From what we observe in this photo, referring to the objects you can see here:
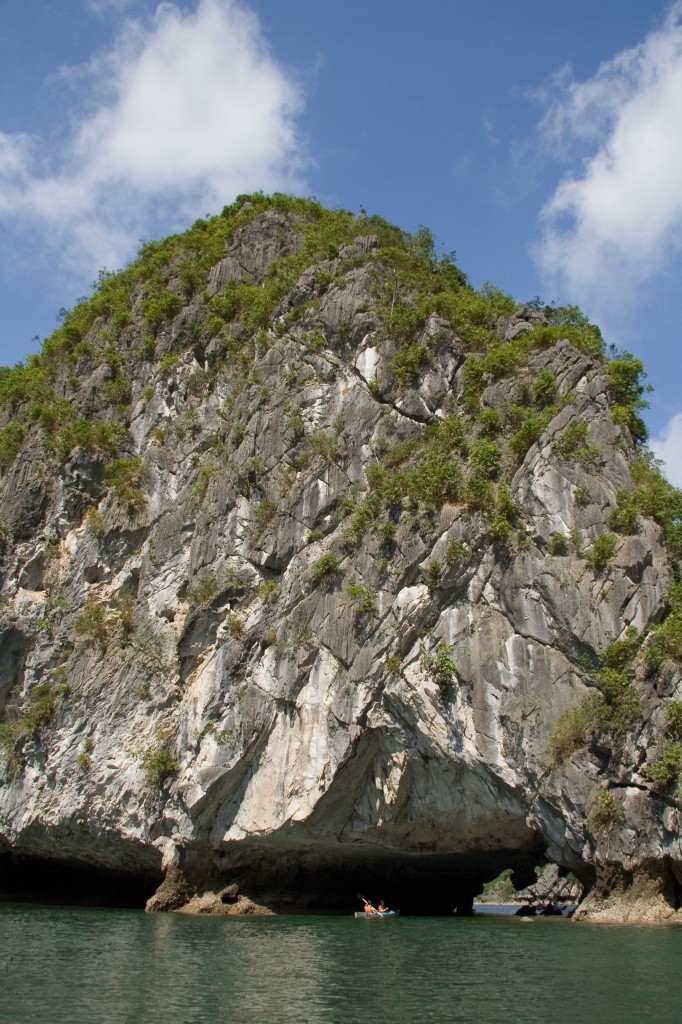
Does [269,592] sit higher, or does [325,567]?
[325,567]

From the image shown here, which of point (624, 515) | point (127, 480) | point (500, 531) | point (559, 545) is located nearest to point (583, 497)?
point (624, 515)

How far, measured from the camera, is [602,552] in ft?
76.7

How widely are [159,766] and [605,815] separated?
1378 cm

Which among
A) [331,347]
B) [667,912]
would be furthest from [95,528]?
[667,912]

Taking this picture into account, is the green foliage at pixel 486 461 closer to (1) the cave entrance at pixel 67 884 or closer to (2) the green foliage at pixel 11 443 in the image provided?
(1) the cave entrance at pixel 67 884

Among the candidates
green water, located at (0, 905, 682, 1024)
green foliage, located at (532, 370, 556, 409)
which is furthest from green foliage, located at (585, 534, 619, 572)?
green water, located at (0, 905, 682, 1024)

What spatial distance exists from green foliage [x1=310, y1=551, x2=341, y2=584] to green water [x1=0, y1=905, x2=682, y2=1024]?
1045 centimetres

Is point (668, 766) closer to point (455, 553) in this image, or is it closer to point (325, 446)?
point (455, 553)

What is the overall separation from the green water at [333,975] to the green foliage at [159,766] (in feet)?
16.6

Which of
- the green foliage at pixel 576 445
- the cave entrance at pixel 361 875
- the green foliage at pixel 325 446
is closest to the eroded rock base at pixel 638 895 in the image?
the cave entrance at pixel 361 875

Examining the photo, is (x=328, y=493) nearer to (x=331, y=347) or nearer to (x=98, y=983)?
(x=331, y=347)

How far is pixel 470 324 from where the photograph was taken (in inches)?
1235

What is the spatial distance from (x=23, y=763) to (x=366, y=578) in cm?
1407

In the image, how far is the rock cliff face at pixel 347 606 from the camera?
2272 centimetres
